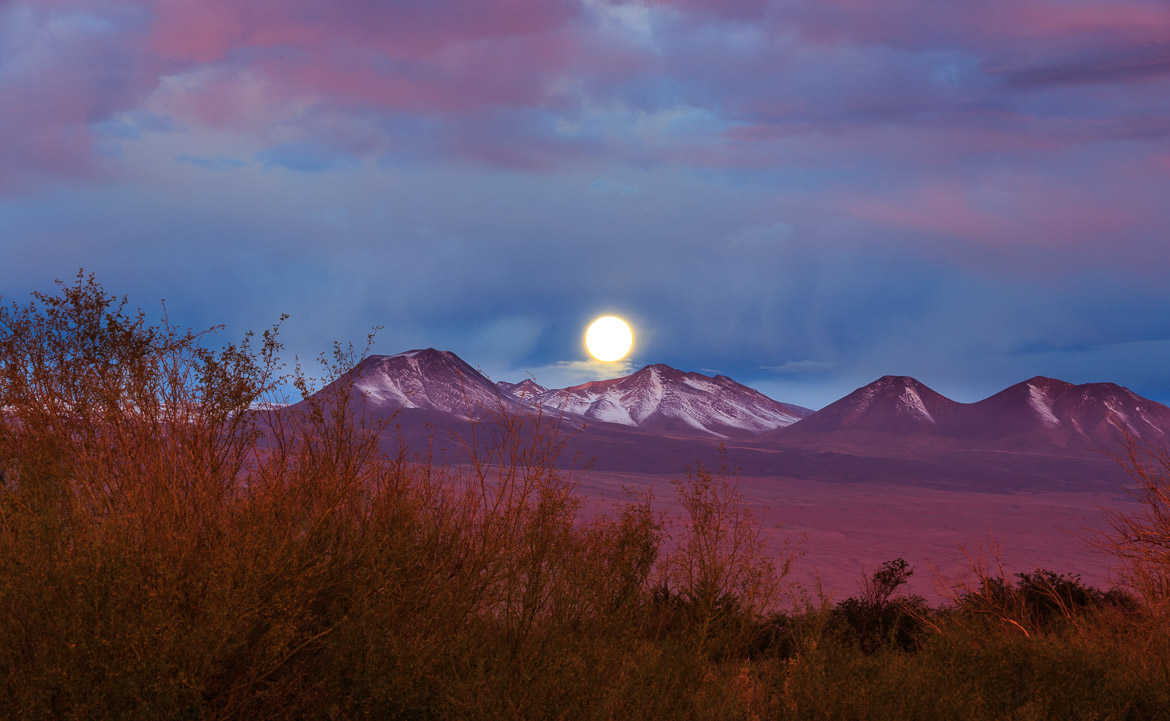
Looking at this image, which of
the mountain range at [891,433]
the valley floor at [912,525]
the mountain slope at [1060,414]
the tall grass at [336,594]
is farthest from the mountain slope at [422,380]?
the tall grass at [336,594]

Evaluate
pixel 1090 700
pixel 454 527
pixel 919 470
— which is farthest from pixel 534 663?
pixel 919 470

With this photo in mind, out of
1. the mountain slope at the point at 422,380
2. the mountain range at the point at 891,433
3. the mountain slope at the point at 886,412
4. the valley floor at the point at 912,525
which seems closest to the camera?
the valley floor at the point at 912,525

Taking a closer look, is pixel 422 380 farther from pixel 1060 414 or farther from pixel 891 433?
pixel 1060 414

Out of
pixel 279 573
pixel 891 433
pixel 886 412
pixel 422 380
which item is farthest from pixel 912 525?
pixel 422 380

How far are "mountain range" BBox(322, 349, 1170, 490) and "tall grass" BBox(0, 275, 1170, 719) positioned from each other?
72.5m

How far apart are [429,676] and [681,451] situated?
11041 centimetres

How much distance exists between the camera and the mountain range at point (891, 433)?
103438mm

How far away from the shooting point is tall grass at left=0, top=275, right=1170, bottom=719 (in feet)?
17.4

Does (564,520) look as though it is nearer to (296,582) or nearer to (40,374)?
(296,582)

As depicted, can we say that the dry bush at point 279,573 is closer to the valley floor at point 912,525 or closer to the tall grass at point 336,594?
the tall grass at point 336,594

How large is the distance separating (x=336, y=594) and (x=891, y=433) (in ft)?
507

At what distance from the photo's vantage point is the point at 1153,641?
31.1 ft

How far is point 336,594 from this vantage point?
6.74 m

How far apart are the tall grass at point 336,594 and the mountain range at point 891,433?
72.5 metres
